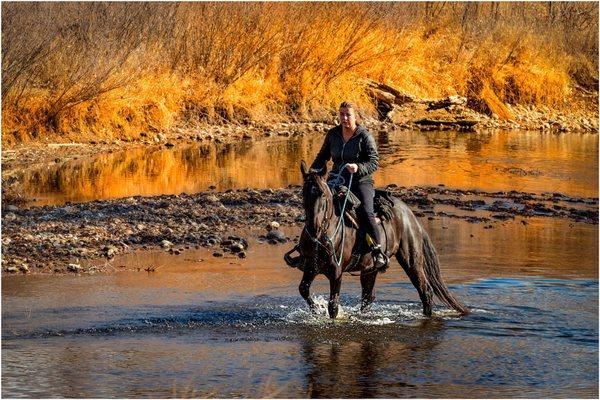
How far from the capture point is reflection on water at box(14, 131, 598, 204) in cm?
2203

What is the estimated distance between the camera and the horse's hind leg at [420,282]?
1177 centimetres

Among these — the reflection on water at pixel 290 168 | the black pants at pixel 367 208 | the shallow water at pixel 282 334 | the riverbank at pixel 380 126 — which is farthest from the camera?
the riverbank at pixel 380 126

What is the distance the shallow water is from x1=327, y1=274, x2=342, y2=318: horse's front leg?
0.50 ft

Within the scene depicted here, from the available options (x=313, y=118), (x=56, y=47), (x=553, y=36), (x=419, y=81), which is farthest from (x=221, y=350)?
(x=553, y=36)

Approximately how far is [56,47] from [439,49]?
17818 millimetres

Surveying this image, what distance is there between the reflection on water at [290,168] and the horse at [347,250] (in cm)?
935

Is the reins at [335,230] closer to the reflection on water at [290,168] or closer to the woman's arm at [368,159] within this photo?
the woman's arm at [368,159]

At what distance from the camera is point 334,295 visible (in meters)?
11.0

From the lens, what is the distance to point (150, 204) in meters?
18.1

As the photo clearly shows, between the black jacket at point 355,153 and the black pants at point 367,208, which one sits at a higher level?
the black jacket at point 355,153

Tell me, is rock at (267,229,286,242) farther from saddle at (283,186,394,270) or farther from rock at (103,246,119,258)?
saddle at (283,186,394,270)

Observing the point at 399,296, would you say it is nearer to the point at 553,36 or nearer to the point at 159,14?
the point at 159,14

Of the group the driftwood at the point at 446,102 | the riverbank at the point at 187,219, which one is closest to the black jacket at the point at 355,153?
the riverbank at the point at 187,219

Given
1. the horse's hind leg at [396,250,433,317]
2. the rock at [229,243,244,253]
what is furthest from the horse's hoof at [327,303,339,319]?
→ the rock at [229,243,244,253]
